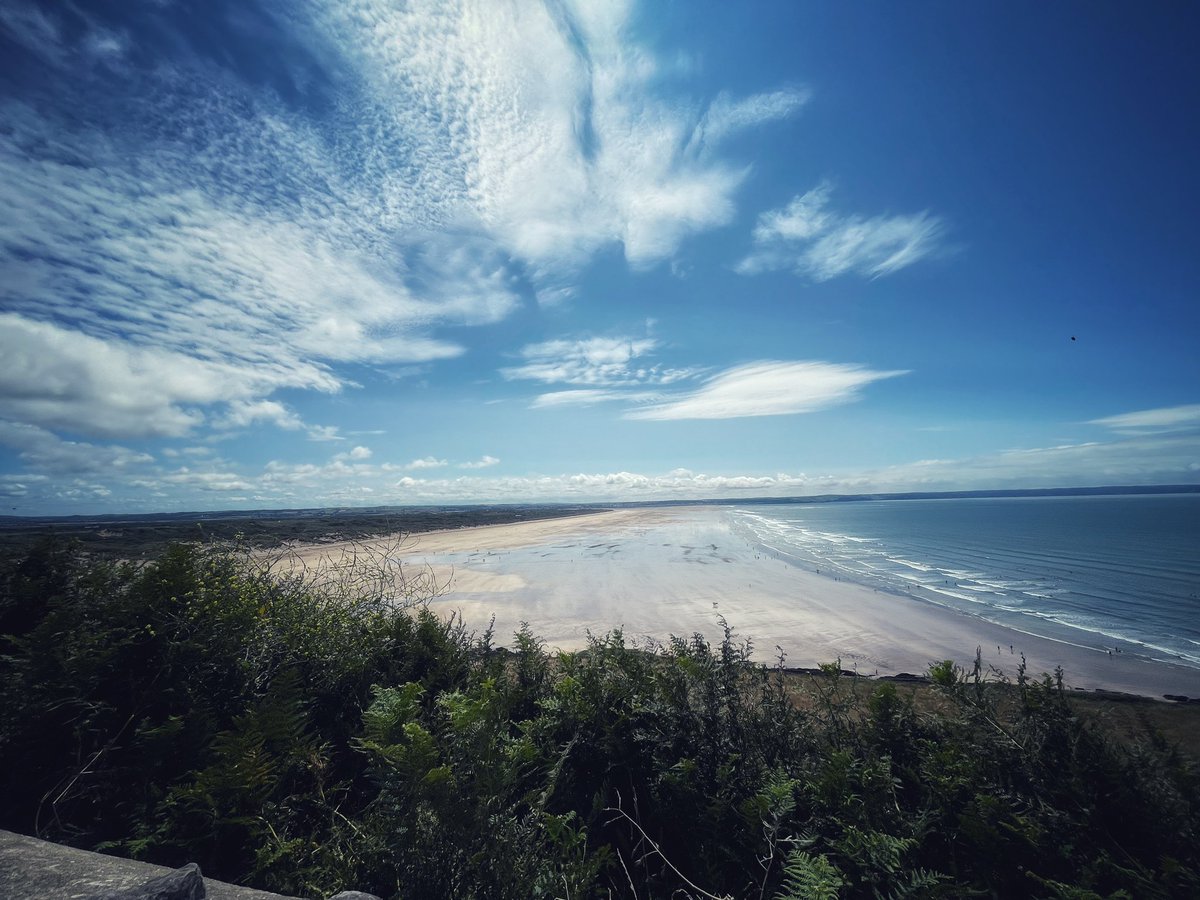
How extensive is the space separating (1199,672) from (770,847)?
1838cm

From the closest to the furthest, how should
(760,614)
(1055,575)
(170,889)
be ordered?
(170,889), (760,614), (1055,575)

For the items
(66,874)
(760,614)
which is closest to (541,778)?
(66,874)

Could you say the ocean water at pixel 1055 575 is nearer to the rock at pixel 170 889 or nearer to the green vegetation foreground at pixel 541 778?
the green vegetation foreground at pixel 541 778

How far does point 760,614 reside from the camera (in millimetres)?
18281

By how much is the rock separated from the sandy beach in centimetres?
477

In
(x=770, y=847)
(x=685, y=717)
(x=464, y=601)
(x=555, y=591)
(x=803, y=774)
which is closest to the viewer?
(x=770, y=847)

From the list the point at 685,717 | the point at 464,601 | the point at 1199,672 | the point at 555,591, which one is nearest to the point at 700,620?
the point at 555,591

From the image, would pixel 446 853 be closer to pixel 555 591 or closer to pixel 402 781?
pixel 402 781

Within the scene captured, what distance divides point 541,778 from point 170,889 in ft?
6.82

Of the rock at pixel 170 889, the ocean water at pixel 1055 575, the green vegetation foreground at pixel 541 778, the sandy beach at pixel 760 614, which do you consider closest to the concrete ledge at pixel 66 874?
the rock at pixel 170 889

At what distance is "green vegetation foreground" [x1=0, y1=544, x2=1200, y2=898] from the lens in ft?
8.02

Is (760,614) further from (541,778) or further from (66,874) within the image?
(66,874)

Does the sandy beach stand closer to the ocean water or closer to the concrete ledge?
the ocean water

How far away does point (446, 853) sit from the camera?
→ 99.1 inches
